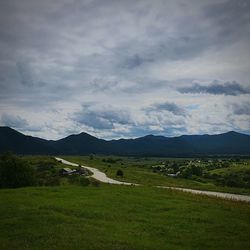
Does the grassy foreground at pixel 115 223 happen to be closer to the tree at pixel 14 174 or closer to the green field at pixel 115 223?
the green field at pixel 115 223

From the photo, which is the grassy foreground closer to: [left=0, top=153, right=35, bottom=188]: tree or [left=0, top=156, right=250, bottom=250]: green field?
[left=0, top=156, right=250, bottom=250]: green field

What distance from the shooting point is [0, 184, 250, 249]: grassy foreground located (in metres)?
20.8

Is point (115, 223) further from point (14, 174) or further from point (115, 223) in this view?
point (14, 174)

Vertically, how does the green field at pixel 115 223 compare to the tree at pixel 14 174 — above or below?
below

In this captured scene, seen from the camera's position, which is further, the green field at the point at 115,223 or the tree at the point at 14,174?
A: the tree at the point at 14,174

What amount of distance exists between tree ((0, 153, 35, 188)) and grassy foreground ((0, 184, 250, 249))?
53.5 ft

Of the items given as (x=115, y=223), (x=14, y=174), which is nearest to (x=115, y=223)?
(x=115, y=223)

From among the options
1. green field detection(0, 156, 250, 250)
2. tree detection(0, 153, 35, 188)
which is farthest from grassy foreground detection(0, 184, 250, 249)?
tree detection(0, 153, 35, 188)

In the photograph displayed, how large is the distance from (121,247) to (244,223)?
12558mm

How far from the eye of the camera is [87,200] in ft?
118

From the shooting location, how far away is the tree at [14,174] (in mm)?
54094

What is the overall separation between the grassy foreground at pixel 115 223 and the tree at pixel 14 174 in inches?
642

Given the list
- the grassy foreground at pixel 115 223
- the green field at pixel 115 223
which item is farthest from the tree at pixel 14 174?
the grassy foreground at pixel 115 223

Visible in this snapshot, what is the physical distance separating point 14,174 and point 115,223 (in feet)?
108
